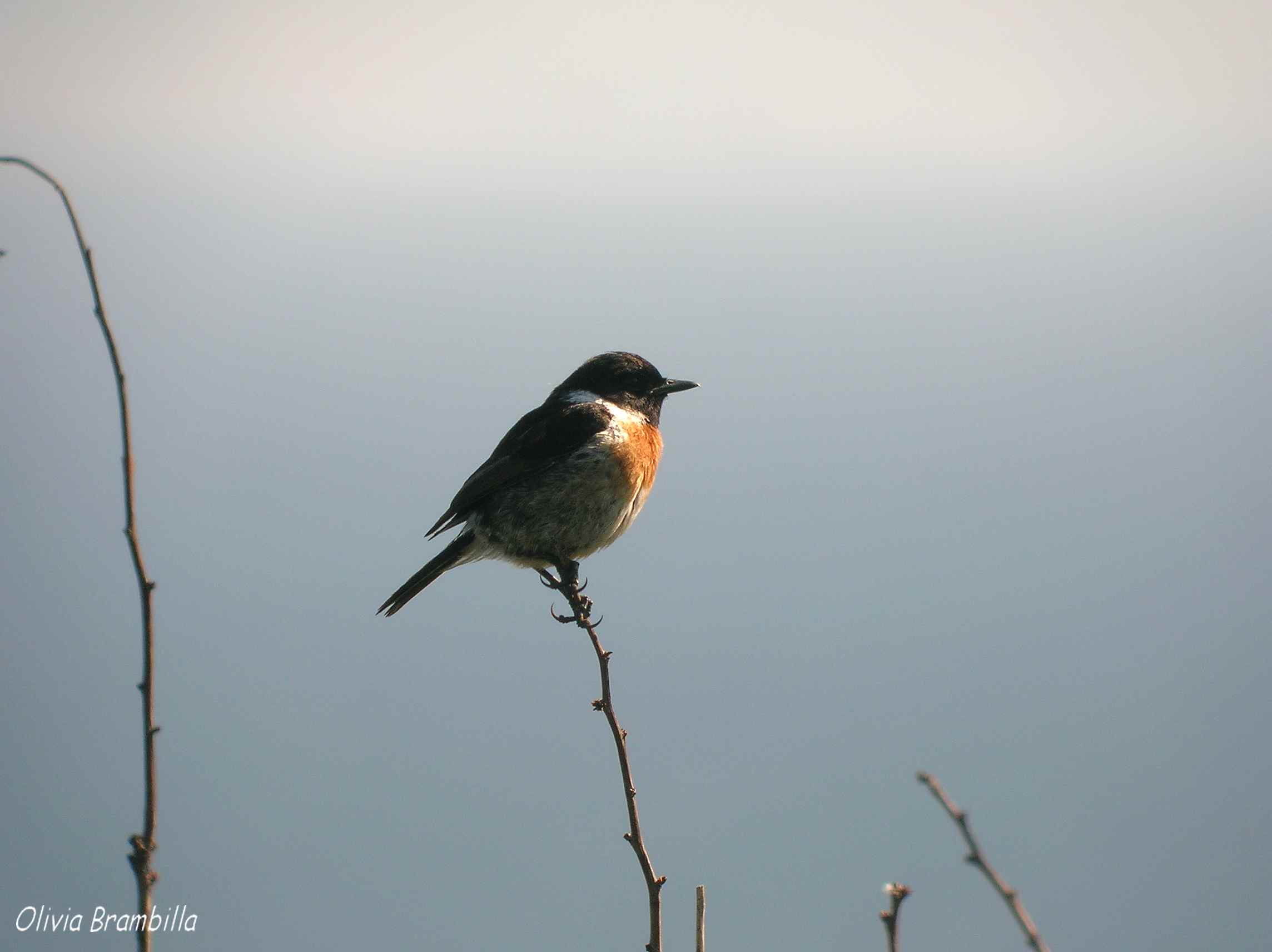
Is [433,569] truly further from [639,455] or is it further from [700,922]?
[700,922]

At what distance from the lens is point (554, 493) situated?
267 inches

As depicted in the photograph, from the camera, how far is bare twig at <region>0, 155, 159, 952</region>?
7.96 ft

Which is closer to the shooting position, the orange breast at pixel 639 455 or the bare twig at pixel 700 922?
the bare twig at pixel 700 922

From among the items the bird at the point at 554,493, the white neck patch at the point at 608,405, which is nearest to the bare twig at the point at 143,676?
the bird at the point at 554,493

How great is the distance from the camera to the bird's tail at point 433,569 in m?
6.66

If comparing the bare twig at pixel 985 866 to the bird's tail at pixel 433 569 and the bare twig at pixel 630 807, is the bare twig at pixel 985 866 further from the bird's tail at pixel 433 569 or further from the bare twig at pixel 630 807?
the bird's tail at pixel 433 569

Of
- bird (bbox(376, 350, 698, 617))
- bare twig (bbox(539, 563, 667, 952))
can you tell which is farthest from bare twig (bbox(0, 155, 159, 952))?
bird (bbox(376, 350, 698, 617))

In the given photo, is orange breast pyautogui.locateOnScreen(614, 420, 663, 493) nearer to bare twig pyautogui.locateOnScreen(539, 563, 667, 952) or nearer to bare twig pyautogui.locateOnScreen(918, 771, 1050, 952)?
bare twig pyautogui.locateOnScreen(539, 563, 667, 952)

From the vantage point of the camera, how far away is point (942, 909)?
7815 inches

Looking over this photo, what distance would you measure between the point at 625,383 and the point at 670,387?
11.2 inches

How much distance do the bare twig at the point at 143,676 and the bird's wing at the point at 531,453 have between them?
4182 millimetres

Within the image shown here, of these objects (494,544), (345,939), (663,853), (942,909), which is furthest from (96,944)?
(494,544)

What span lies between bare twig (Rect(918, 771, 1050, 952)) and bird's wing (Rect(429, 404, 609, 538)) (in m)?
4.59

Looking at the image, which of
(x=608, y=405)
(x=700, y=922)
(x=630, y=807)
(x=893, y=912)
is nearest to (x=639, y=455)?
(x=608, y=405)
